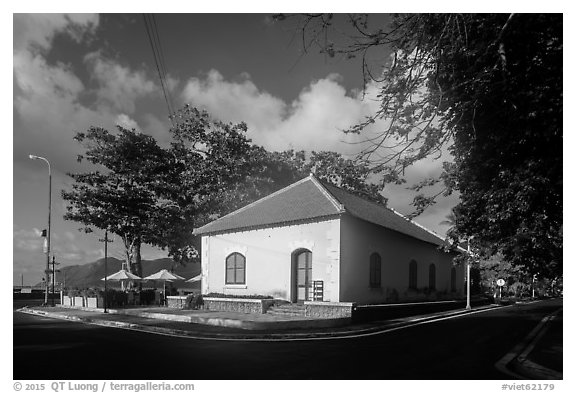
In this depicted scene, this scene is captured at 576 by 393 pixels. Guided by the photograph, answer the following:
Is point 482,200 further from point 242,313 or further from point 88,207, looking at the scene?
point 88,207

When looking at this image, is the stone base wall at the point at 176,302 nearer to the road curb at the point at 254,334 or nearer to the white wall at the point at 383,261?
the road curb at the point at 254,334

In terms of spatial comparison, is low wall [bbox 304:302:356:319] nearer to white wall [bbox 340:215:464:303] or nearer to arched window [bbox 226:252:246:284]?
white wall [bbox 340:215:464:303]

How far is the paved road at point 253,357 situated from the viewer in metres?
9.03

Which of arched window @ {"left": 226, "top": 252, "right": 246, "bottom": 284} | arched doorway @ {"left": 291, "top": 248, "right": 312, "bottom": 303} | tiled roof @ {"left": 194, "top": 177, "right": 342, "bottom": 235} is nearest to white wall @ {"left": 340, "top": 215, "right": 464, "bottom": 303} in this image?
tiled roof @ {"left": 194, "top": 177, "right": 342, "bottom": 235}

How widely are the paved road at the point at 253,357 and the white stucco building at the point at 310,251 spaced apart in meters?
5.93

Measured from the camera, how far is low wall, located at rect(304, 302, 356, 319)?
722 inches

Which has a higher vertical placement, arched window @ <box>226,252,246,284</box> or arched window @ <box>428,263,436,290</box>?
arched window @ <box>226,252,246,284</box>

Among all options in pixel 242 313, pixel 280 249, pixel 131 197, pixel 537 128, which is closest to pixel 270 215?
pixel 280 249

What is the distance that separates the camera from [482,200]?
12547 millimetres

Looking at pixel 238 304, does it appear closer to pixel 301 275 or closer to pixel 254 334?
pixel 301 275

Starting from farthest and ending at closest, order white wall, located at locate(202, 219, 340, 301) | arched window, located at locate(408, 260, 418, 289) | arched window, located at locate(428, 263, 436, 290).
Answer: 1. arched window, located at locate(428, 263, 436, 290)
2. arched window, located at locate(408, 260, 418, 289)
3. white wall, located at locate(202, 219, 340, 301)

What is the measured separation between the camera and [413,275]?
28234 millimetres

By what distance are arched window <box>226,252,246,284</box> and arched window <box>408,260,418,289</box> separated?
371 inches

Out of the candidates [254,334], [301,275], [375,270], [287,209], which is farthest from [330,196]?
[254,334]
